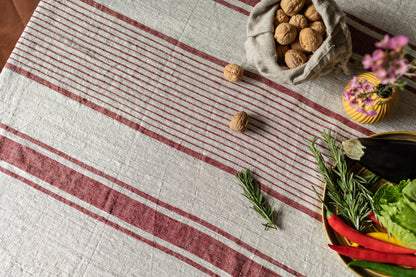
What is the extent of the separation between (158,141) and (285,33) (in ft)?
1.35

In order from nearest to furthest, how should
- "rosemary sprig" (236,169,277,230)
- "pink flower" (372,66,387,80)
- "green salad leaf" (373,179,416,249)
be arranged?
"pink flower" (372,66,387,80) → "green salad leaf" (373,179,416,249) → "rosemary sprig" (236,169,277,230)

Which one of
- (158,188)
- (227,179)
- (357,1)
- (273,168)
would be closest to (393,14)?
(357,1)

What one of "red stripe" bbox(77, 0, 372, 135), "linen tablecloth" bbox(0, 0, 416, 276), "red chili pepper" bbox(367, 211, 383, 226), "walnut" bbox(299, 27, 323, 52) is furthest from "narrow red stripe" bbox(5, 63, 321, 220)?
"walnut" bbox(299, 27, 323, 52)

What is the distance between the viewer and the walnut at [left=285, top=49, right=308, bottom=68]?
2.52ft

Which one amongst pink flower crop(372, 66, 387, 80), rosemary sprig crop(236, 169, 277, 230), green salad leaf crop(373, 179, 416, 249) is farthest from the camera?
rosemary sprig crop(236, 169, 277, 230)

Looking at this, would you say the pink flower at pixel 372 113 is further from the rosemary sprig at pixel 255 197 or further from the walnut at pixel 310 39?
the rosemary sprig at pixel 255 197

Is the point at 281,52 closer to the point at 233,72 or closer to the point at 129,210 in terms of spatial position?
the point at 233,72

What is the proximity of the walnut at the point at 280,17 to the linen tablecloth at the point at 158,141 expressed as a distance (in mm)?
134

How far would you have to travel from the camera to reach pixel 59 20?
3.05 feet

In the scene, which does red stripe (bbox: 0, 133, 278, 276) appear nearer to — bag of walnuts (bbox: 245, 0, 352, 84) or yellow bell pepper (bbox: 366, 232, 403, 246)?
yellow bell pepper (bbox: 366, 232, 403, 246)

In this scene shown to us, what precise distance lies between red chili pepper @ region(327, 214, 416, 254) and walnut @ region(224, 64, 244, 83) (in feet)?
1.34

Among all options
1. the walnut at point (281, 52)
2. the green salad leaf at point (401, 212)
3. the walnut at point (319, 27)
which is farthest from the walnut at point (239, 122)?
the green salad leaf at point (401, 212)

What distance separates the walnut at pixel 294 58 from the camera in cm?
77

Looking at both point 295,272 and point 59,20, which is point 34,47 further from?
point 295,272
